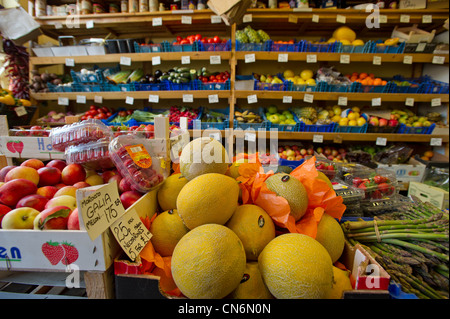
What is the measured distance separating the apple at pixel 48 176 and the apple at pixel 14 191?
11 cm

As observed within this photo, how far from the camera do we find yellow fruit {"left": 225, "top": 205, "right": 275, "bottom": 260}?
28.0 inches

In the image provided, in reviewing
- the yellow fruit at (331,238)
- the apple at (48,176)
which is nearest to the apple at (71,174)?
the apple at (48,176)

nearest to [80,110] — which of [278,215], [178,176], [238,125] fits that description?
[238,125]

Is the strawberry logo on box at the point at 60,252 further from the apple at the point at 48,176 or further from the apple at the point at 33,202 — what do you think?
the apple at the point at 48,176

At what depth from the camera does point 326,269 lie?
589 millimetres

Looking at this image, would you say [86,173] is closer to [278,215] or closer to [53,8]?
[278,215]

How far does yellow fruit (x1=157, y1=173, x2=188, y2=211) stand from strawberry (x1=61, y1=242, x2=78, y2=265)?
1.17ft

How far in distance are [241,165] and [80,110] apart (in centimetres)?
350

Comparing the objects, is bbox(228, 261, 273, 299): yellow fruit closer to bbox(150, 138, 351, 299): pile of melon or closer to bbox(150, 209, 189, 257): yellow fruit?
bbox(150, 138, 351, 299): pile of melon

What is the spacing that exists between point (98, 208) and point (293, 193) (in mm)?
626

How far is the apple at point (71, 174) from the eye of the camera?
0.96 metres

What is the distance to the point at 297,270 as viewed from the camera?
0.57 meters

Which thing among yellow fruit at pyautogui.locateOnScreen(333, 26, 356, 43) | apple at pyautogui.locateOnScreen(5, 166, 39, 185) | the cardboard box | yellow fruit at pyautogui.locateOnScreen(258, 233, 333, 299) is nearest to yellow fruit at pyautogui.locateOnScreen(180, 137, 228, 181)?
yellow fruit at pyautogui.locateOnScreen(258, 233, 333, 299)

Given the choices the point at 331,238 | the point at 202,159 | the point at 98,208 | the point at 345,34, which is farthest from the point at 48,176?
the point at 345,34
